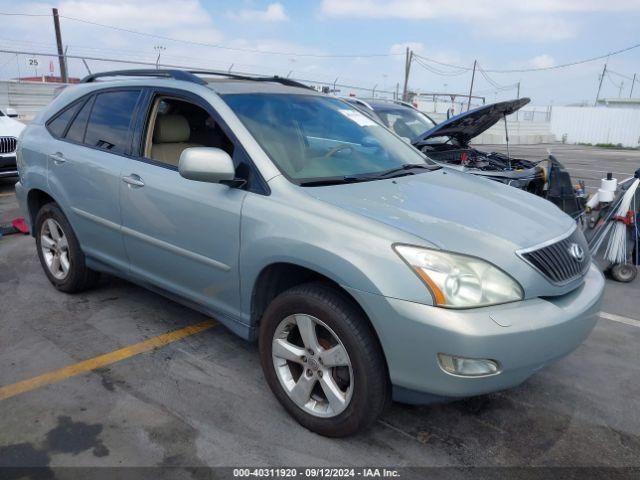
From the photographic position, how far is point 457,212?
276 centimetres

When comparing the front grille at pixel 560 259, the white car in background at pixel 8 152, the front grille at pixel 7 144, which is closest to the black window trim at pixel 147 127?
the front grille at pixel 560 259

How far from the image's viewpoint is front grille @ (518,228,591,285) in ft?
8.26

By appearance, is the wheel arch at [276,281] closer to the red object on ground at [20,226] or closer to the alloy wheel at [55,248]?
the alloy wheel at [55,248]

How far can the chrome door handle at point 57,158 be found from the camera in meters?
4.10

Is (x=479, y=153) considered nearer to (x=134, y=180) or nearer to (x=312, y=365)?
(x=134, y=180)

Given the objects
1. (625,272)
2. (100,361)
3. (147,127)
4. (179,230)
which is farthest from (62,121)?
(625,272)

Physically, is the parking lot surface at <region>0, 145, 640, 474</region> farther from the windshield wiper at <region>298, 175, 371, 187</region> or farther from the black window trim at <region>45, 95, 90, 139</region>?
the black window trim at <region>45, 95, 90, 139</region>

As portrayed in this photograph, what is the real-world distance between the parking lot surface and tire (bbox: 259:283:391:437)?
0.14m

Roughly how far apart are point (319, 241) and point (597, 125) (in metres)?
43.2

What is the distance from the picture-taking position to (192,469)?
2459mm

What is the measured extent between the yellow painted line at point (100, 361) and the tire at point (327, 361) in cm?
112

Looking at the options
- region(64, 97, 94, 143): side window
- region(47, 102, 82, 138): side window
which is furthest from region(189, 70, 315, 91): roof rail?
region(47, 102, 82, 138): side window

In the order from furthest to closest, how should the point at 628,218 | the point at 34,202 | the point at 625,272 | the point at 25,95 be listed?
the point at 25,95 < the point at 625,272 < the point at 628,218 < the point at 34,202

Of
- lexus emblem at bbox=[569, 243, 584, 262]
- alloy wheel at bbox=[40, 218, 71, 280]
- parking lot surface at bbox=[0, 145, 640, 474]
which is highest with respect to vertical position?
lexus emblem at bbox=[569, 243, 584, 262]
